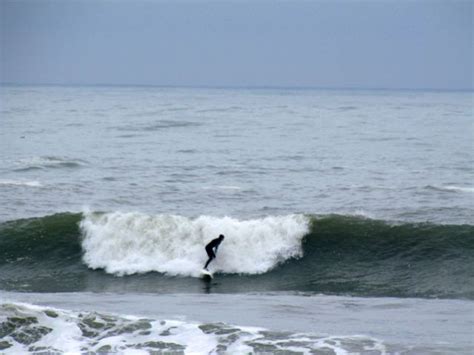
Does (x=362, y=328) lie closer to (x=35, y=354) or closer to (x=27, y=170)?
(x=35, y=354)

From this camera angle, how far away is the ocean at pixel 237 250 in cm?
1202

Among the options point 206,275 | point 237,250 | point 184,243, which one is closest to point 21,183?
point 184,243

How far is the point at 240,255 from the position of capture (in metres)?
19.0

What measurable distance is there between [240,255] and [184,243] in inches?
52.7

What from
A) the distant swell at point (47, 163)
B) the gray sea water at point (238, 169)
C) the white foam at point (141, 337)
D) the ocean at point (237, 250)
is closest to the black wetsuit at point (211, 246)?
the ocean at point (237, 250)

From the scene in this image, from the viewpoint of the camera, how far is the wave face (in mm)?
17500

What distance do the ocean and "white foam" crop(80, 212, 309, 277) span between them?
4 centimetres

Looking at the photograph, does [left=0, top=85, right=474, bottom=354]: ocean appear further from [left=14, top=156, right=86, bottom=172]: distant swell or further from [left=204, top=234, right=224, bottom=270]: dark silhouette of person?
[left=204, top=234, right=224, bottom=270]: dark silhouette of person

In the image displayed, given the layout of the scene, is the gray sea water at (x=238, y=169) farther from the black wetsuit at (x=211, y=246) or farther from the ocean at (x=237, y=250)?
the black wetsuit at (x=211, y=246)

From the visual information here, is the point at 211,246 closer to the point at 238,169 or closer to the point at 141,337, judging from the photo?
the point at 141,337

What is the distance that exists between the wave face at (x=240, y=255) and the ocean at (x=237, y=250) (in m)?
0.04

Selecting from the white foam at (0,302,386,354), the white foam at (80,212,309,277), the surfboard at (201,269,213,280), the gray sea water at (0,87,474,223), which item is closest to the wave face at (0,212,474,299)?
the white foam at (80,212,309,277)

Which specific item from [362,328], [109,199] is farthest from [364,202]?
[362,328]

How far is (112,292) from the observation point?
16891 millimetres
